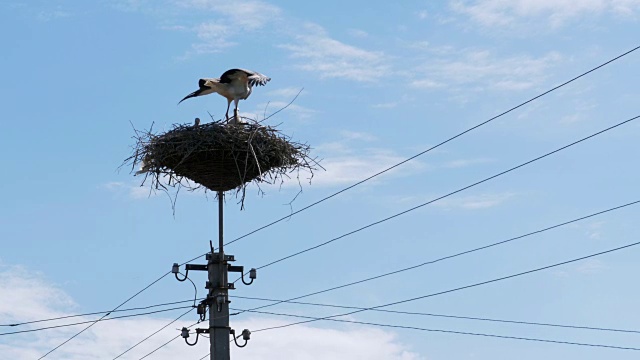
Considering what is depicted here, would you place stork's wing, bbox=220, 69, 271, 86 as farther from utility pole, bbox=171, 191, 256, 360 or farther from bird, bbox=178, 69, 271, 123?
utility pole, bbox=171, 191, 256, 360

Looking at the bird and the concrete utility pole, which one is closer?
the concrete utility pole

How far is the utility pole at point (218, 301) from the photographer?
10.5m

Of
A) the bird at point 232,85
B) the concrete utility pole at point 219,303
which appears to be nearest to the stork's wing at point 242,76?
the bird at point 232,85

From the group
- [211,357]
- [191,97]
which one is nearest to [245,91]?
[191,97]

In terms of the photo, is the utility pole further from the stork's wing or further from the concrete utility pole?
the stork's wing

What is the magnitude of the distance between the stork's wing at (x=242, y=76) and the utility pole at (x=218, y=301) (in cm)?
274

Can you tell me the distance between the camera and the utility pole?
10.5 m

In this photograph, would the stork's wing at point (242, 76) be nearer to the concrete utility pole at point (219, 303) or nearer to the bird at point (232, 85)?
the bird at point (232, 85)

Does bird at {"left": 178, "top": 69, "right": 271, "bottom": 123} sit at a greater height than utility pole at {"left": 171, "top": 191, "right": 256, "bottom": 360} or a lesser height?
greater

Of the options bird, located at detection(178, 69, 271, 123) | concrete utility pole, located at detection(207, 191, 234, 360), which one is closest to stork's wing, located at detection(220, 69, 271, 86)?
bird, located at detection(178, 69, 271, 123)

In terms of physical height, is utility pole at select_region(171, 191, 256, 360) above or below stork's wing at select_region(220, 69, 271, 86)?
below

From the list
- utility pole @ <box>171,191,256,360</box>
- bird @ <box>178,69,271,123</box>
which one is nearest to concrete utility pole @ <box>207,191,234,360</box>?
utility pole @ <box>171,191,256,360</box>

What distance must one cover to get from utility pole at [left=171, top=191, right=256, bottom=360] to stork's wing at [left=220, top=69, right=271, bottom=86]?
2738mm

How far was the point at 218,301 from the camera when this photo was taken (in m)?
10.8
